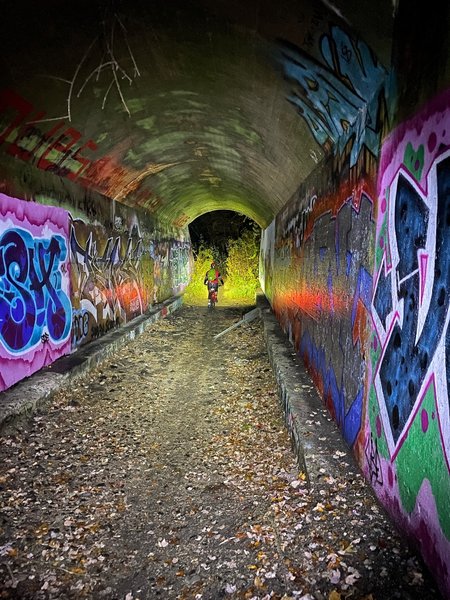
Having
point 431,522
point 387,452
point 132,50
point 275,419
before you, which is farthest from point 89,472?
point 132,50

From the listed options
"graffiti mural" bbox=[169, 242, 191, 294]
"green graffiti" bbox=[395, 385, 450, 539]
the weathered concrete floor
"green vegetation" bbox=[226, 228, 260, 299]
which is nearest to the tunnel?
"green graffiti" bbox=[395, 385, 450, 539]

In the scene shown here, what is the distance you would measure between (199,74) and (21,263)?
11.6ft

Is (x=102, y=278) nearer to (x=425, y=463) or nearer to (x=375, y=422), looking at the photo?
(x=375, y=422)

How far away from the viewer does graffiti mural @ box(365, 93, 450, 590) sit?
2.12m

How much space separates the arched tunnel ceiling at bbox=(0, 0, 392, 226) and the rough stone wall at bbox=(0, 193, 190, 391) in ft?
2.74

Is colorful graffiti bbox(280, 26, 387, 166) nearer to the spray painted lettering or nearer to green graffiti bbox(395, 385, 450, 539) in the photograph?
green graffiti bbox(395, 385, 450, 539)

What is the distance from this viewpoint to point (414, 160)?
99.6 inches

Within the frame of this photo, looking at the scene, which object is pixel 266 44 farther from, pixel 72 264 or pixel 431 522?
pixel 72 264

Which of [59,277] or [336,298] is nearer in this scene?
[336,298]

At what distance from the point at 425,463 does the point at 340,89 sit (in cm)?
325

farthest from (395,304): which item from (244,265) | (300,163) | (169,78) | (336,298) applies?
(244,265)

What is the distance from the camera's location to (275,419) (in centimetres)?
545

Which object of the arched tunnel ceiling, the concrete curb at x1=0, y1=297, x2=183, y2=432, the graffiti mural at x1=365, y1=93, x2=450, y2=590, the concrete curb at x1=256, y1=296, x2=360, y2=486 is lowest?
the concrete curb at x1=256, y1=296, x2=360, y2=486

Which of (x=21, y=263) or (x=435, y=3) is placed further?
(x=21, y=263)
